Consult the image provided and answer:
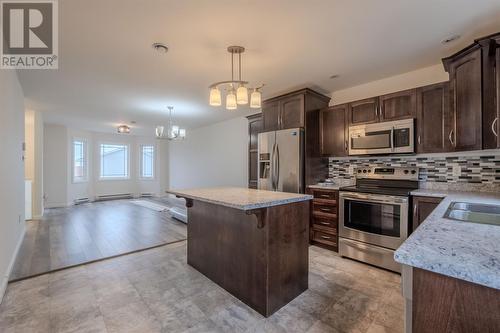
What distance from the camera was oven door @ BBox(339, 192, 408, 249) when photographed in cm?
Result: 260

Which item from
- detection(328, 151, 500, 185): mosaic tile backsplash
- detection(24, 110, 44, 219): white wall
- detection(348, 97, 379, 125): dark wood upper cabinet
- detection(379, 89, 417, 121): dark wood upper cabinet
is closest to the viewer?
detection(328, 151, 500, 185): mosaic tile backsplash

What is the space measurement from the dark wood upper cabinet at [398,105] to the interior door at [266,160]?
61.8 inches

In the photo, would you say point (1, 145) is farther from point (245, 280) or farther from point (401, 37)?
point (401, 37)

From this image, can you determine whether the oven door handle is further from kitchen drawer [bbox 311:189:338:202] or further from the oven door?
kitchen drawer [bbox 311:189:338:202]

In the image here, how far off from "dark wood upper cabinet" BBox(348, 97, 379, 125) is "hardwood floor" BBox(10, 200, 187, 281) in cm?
330

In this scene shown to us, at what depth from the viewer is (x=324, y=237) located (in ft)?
11.0

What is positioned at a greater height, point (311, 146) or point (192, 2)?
point (192, 2)

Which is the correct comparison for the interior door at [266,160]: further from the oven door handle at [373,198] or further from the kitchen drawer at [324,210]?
the oven door handle at [373,198]

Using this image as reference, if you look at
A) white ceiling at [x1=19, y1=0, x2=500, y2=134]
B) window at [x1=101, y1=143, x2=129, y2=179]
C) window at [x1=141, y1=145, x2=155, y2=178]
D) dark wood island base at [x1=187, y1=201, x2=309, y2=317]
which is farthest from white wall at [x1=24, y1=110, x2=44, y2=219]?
dark wood island base at [x1=187, y1=201, x2=309, y2=317]

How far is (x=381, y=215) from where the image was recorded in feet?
Answer: 9.09

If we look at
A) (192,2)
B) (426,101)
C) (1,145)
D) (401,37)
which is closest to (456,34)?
(401,37)

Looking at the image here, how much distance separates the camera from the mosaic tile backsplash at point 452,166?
2504mm

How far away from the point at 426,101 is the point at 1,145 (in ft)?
14.9

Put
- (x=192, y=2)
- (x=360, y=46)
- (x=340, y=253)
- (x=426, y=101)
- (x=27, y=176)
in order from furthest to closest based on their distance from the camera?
1. (x=27, y=176)
2. (x=340, y=253)
3. (x=426, y=101)
4. (x=360, y=46)
5. (x=192, y=2)
